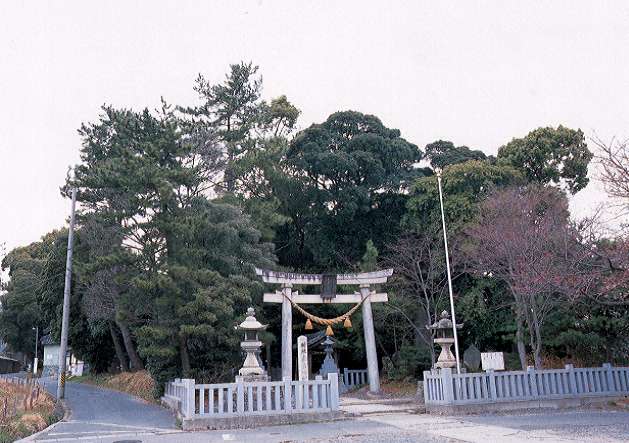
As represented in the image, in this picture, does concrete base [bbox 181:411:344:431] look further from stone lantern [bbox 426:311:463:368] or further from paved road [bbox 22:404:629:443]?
stone lantern [bbox 426:311:463:368]

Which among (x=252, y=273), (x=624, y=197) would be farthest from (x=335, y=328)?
(x=624, y=197)

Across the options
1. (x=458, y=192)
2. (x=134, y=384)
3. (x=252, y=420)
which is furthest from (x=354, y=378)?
(x=252, y=420)

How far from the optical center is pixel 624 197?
10859mm

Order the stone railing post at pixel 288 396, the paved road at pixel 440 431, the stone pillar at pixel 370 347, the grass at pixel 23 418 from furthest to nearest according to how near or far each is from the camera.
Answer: the stone pillar at pixel 370 347, the stone railing post at pixel 288 396, the grass at pixel 23 418, the paved road at pixel 440 431

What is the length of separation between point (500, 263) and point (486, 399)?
18.9ft

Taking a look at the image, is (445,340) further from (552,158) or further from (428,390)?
(552,158)

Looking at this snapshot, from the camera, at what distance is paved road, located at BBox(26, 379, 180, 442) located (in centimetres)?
1045

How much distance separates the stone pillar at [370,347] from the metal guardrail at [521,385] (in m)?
4.90

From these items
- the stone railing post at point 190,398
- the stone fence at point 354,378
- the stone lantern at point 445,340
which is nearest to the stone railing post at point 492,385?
the stone lantern at point 445,340

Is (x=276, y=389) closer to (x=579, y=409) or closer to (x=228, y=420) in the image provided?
(x=228, y=420)

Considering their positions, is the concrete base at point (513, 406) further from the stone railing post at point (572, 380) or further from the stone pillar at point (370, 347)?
the stone pillar at point (370, 347)

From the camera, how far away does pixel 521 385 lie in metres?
13.6

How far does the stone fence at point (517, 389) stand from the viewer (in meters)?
13.0

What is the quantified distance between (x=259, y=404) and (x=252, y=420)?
15.5 inches
